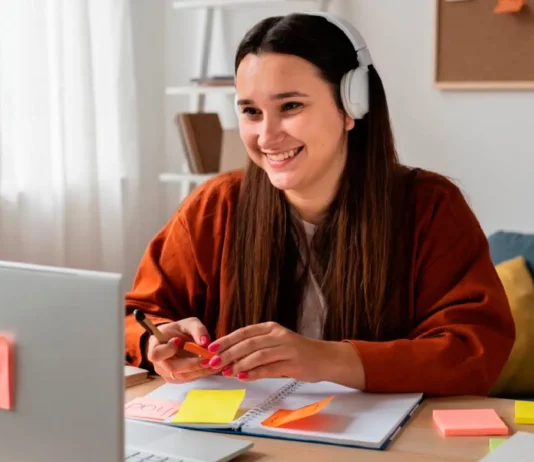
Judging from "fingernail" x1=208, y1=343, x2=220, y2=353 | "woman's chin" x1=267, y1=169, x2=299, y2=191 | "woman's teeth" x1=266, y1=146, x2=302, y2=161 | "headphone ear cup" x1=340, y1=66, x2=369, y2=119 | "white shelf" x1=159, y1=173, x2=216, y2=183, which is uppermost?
"headphone ear cup" x1=340, y1=66, x2=369, y2=119

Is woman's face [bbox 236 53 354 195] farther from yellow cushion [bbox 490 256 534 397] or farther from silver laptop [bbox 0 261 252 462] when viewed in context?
yellow cushion [bbox 490 256 534 397]

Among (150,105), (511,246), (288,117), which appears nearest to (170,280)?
(288,117)

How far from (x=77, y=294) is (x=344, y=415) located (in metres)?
0.55

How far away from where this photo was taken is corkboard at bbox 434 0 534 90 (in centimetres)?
259

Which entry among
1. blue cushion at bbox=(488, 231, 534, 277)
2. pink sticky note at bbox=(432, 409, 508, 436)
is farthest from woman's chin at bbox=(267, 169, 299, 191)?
blue cushion at bbox=(488, 231, 534, 277)

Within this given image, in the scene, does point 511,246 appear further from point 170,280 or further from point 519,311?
point 170,280

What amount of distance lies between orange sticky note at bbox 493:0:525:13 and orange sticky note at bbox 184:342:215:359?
1.72 m

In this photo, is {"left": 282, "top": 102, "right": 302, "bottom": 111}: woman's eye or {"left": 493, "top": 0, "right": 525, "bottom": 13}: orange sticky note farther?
{"left": 493, "top": 0, "right": 525, "bottom": 13}: orange sticky note

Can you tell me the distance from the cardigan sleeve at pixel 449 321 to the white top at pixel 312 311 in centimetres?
17

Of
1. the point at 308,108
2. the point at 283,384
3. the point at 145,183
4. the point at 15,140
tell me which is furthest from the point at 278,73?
the point at 145,183

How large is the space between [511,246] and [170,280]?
46.7 inches

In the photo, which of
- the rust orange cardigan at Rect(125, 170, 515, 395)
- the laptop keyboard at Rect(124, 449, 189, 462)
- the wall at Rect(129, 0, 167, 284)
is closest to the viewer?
the laptop keyboard at Rect(124, 449, 189, 462)

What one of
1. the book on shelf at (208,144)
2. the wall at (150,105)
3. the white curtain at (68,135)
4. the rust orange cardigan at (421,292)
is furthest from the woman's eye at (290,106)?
the wall at (150,105)

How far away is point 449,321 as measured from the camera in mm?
1456
